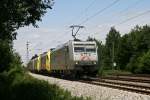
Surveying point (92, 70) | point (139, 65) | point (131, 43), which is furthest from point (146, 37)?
point (92, 70)

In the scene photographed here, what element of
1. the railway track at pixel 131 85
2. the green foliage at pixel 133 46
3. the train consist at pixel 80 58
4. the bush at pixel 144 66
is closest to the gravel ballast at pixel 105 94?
the railway track at pixel 131 85

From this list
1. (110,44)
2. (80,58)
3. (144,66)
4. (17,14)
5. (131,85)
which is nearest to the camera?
(17,14)

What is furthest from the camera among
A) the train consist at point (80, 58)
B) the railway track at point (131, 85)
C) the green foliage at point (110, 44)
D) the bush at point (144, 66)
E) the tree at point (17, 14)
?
the green foliage at point (110, 44)

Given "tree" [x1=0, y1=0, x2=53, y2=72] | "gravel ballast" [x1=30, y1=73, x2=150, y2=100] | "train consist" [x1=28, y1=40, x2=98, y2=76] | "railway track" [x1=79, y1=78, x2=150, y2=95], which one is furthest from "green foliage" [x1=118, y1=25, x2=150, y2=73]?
"tree" [x1=0, y1=0, x2=53, y2=72]

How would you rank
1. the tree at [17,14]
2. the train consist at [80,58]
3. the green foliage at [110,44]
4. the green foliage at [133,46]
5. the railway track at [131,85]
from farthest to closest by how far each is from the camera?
the green foliage at [110,44]
the green foliage at [133,46]
the train consist at [80,58]
the railway track at [131,85]
the tree at [17,14]

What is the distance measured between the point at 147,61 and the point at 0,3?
50.3 meters

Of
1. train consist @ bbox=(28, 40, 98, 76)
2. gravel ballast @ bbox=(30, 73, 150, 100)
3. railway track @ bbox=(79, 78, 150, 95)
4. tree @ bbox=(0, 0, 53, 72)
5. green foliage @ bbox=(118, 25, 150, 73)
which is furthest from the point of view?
green foliage @ bbox=(118, 25, 150, 73)

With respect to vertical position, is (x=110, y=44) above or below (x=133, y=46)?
above

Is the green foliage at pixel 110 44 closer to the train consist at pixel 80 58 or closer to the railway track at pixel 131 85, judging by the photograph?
the train consist at pixel 80 58

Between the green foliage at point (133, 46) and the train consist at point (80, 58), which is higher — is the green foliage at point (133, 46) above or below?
above

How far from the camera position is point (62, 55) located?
137 ft

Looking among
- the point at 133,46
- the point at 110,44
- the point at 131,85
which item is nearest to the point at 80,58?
the point at 131,85

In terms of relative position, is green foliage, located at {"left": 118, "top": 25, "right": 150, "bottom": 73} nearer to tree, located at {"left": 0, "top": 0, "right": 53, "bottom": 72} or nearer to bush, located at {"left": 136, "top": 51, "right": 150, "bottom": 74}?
bush, located at {"left": 136, "top": 51, "right": 150, "bottom": 74}

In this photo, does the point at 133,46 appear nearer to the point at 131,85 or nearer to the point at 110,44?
the point at 110,44
